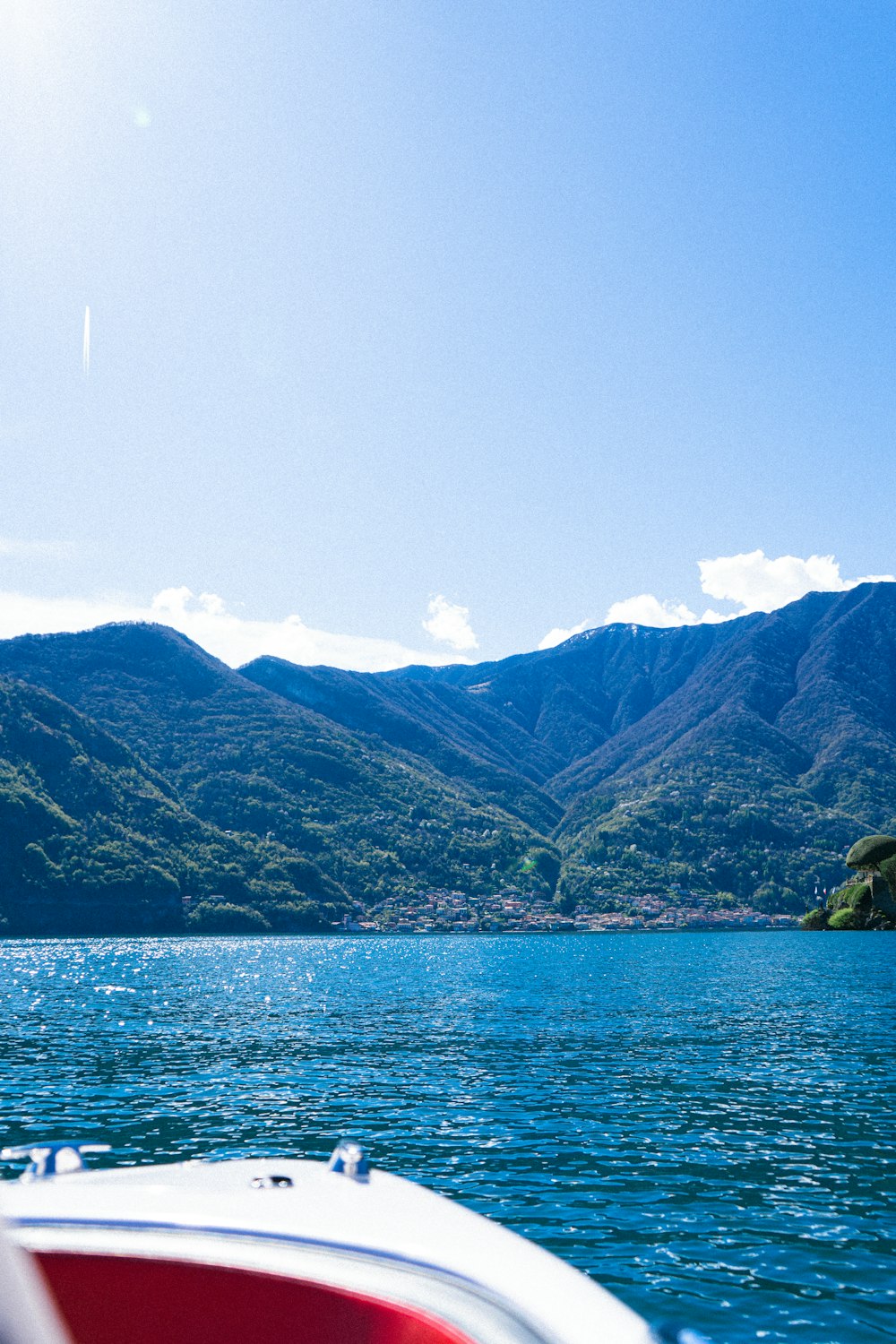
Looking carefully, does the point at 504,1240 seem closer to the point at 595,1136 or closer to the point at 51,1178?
the point at 51,1178

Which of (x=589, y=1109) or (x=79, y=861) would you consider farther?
(x=79, y=861)

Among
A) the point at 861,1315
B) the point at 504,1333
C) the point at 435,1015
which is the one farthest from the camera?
the point at 435,1015

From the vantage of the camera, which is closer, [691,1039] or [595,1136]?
[595,1136]

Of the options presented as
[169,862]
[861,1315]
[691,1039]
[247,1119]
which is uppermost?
[861,1315]

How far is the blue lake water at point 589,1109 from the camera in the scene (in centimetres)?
1237

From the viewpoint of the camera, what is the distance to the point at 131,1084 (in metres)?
26.9

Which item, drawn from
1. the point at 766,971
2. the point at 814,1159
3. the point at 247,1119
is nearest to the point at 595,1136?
the point at 814,1159

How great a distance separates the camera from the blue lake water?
12367 millimetres

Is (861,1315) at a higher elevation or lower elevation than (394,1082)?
higher

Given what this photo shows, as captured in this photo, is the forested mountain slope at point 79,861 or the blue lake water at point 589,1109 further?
the forested mountain slope at point 79,861

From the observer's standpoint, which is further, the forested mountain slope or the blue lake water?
the forested mountain slope

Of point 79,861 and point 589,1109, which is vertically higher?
point 589,1109

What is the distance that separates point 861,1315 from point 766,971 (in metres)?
69.5

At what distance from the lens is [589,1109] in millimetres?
22328
